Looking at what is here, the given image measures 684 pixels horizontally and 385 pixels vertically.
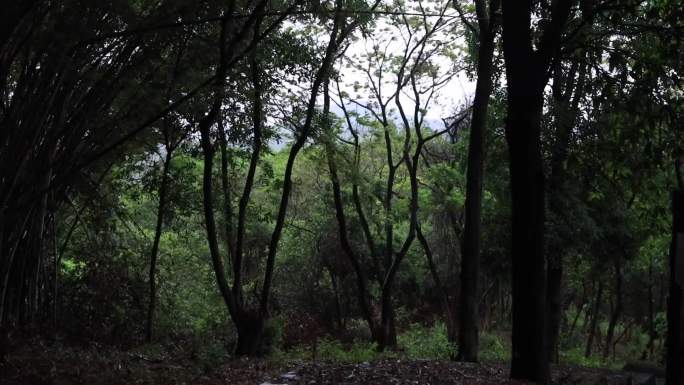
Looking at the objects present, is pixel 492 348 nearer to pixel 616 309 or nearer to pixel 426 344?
pixel 426 344

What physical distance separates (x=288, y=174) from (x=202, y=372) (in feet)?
16.5

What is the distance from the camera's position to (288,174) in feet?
37.1

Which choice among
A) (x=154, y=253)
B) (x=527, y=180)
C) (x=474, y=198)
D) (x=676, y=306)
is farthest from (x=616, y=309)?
(x=527, y=180)

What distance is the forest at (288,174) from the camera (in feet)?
20.8

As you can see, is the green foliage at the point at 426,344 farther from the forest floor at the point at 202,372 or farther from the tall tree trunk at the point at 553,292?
the forest floor at the point at 202,372

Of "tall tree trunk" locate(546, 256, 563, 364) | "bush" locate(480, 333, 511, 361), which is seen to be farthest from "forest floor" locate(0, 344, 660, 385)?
"bush" locate(480, 333, 511, 361)

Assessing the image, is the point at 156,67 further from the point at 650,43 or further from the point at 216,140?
the point at 650,43

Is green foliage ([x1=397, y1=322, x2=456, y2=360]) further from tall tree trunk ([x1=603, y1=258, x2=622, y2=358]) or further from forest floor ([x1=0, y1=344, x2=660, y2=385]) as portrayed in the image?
tall tree trunk ([x1=603, y1=258, x2=622, y2=358])

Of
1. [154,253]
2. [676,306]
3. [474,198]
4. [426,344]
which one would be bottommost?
[426,344]

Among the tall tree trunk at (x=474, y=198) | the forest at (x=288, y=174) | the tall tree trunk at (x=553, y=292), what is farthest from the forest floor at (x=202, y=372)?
the tall tree trunk at (x=553, y=292)

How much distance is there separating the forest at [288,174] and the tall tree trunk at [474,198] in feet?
0.11

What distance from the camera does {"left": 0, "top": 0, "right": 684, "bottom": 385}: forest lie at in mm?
6340

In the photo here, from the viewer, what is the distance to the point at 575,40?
25.0 ft

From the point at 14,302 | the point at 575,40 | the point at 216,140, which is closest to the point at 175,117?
the point at 216,140
